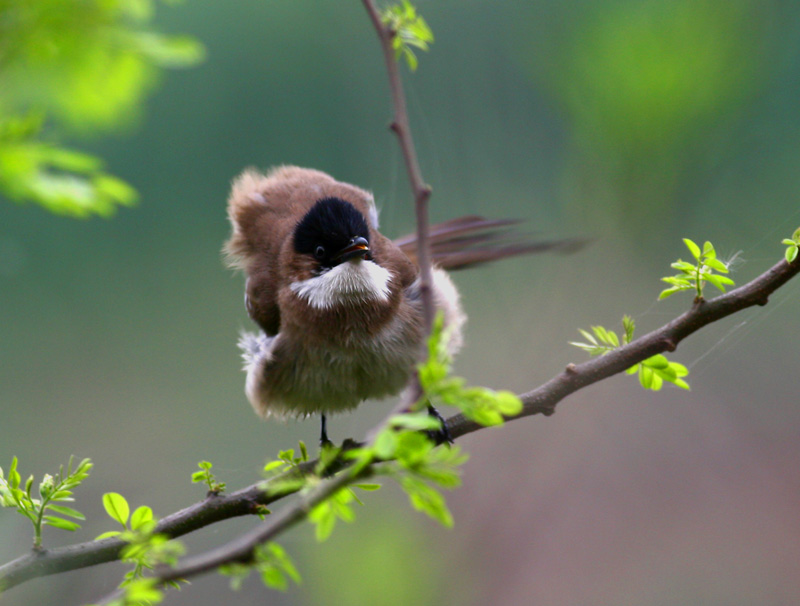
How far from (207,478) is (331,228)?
676mm

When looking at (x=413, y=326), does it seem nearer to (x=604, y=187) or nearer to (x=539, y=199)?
(x=604, y=187)

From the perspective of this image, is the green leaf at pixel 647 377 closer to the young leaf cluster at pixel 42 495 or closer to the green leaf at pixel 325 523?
the green leaf at pixel 325 523

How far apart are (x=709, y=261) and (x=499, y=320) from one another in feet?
7.06

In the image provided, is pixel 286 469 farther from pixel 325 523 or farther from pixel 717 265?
pixel 717 265

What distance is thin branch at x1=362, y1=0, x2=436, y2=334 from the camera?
1.70 ft

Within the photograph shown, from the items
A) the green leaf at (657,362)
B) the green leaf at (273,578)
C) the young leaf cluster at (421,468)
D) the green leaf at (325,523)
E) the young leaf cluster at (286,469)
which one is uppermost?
A: the green leaf at (657,362)

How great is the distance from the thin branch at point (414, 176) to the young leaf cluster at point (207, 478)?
0.36 metres

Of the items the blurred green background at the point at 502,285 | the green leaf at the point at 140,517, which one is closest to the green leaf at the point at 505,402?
the green leaf at the point at 140,517

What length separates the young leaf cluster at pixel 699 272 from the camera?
2.27ft

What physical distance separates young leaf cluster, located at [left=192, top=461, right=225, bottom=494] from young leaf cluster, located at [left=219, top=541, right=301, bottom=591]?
32cm

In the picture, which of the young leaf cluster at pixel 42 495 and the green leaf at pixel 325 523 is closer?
the green leaf at pixel 325 523

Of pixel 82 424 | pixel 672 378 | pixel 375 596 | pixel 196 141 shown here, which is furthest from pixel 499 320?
pixel 672 378

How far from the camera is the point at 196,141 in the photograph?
280 cm

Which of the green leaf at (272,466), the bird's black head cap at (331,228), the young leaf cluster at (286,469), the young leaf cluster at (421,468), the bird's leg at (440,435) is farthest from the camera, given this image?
the bird's black head cap at (331,228)
